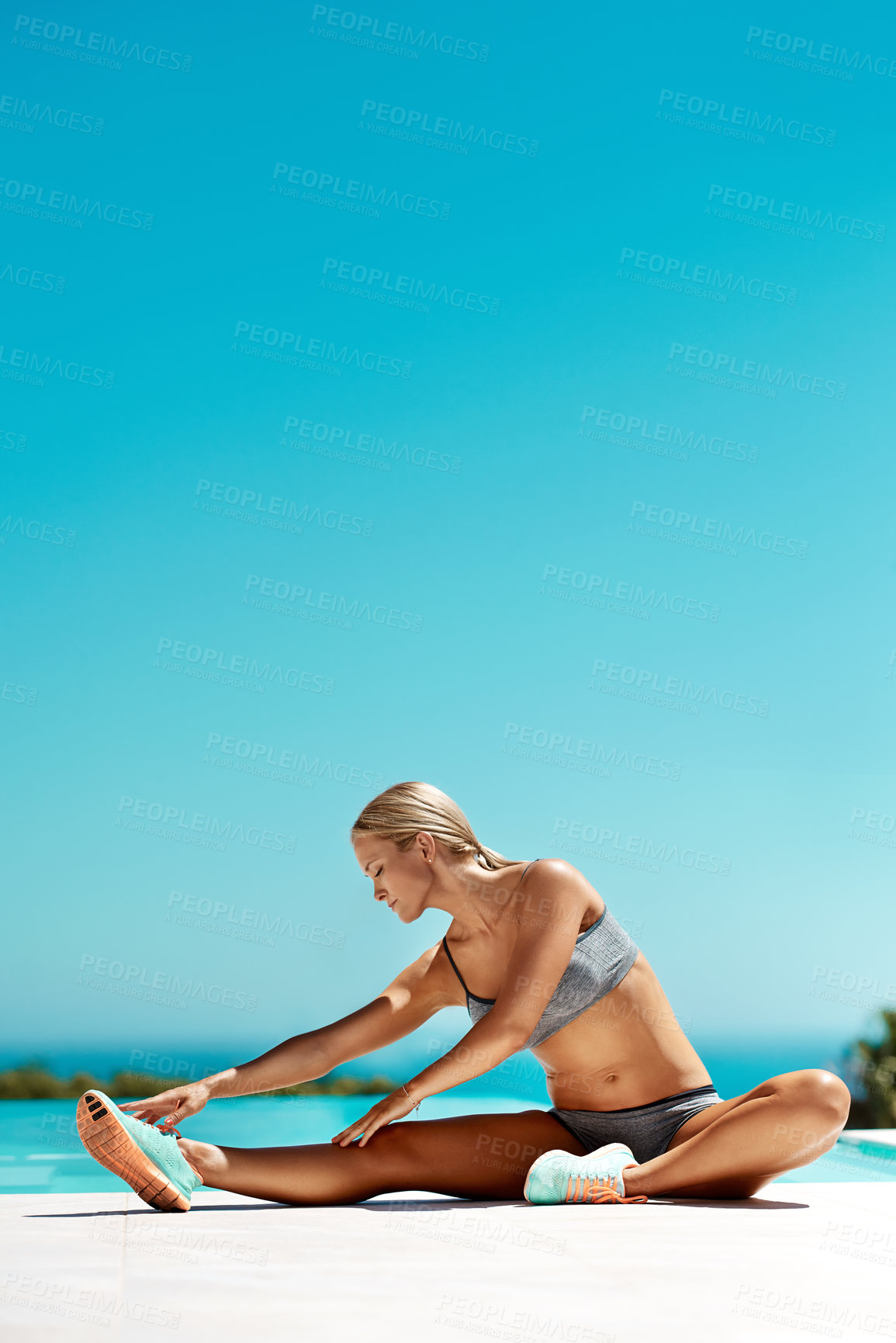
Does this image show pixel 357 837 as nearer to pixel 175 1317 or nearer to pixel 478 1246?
pixel 478 1246

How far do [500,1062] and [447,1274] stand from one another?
0.72 metres

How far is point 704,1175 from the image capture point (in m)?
2.47

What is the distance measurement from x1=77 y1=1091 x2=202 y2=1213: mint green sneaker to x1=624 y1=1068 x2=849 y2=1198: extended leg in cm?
101

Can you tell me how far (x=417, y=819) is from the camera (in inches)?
103

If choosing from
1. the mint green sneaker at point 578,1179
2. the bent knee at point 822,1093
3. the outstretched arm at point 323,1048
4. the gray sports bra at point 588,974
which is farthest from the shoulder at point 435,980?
the bent knee at point 822,1093

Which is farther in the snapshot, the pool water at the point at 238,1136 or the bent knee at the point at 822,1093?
the pool water at the point at 238,1136

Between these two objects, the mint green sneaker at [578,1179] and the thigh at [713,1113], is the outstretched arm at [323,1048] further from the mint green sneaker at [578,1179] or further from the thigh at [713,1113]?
the thigh at [713,1113]

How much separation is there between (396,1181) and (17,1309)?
1342mm

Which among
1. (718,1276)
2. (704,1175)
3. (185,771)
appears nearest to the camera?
(718,1276)

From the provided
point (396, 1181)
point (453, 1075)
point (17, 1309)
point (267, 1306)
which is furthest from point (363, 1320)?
point (396, 1181)

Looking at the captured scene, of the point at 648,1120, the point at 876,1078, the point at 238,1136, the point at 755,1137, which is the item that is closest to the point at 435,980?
the point at 648,1120

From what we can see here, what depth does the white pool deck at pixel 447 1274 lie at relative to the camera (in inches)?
49.7

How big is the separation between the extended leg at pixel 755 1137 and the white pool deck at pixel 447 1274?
8 centimetres

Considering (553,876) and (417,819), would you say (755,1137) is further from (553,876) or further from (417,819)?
(417,819)
